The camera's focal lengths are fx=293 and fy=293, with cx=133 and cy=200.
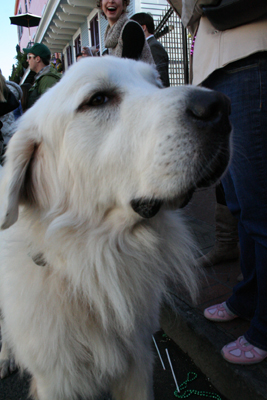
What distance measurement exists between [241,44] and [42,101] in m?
1.19

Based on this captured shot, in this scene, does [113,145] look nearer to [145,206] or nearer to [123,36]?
[145,206]

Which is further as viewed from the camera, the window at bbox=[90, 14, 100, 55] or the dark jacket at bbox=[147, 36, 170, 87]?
the window at bbox=[90, 14, 100, 55]

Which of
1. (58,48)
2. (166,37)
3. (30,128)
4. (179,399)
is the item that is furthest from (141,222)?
(58,48)

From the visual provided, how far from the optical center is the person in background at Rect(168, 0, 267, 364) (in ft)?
5.45

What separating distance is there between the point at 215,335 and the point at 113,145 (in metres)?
1.75

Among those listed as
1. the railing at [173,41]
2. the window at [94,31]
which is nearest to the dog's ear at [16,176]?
the railing at [173,41]

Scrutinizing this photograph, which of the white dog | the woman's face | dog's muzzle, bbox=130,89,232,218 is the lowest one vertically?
the white dog

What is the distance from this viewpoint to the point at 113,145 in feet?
4.70

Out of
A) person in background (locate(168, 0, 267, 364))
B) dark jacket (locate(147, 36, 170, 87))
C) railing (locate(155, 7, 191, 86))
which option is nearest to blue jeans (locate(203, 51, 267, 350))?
person in background (locate(168, 0, 267, 364))

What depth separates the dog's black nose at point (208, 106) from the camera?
46.9 inches

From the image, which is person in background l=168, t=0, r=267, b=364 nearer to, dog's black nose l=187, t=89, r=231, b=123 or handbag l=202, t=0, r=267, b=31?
handbag l=202, t=0, r=267, b=31

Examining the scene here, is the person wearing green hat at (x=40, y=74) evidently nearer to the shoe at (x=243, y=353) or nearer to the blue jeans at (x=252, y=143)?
the blue jeans at (x=252, y=143)

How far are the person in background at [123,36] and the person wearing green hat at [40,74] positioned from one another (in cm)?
178

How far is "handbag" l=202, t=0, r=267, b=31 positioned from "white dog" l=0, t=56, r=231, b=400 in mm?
511
